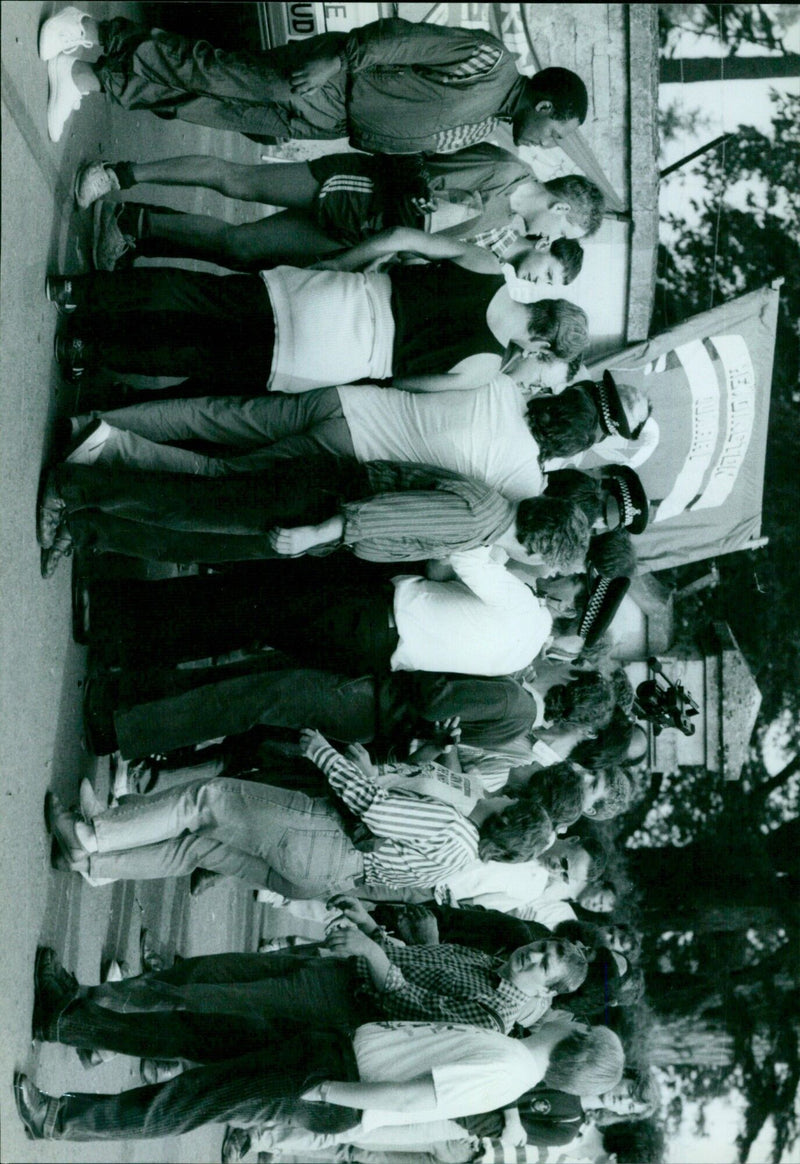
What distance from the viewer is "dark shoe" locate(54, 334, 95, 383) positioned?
4.73 meters

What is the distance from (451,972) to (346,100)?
3.98 meters

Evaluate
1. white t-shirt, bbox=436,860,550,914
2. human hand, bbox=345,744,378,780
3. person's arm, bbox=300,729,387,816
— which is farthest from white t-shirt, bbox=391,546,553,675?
white t-shirt, bbox=436,860,550,914

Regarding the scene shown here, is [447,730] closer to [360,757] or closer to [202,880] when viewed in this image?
[360,757]

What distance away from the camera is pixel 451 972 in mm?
5148

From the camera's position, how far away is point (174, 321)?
4.64 m

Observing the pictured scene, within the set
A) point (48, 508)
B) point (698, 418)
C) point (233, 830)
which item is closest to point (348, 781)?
point (233, 830)

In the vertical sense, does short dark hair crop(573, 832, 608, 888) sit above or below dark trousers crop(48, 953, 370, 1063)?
below

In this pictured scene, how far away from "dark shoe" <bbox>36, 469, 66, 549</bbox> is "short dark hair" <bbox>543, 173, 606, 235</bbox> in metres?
2.84

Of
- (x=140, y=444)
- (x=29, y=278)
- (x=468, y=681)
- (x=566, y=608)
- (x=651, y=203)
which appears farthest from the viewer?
(x=651, y=203)

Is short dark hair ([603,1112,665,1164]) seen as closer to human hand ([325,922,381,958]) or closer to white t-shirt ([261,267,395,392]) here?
human hand ([325,922,381,958])

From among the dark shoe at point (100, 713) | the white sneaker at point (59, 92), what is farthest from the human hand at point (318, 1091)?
the white sneaker at point (59, 92)

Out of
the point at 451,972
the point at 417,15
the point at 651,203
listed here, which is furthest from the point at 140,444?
the point at 651,203

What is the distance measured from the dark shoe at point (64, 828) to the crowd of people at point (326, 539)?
0.01m

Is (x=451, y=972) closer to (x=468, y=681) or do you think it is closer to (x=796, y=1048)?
(x=468, y=681)
